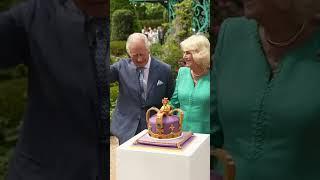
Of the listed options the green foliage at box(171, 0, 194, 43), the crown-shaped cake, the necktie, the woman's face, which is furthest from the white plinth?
the green foliage at box(171, 0, 194, 43)

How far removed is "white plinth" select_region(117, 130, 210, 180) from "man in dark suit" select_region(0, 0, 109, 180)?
0.40ft

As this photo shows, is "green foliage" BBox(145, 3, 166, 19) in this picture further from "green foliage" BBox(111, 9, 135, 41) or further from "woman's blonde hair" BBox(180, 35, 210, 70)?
"woman's blonde hair" BBox(180, 35, 210, 70)

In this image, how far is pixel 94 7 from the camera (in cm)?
210

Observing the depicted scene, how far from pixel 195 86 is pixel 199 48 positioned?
7.1 inches

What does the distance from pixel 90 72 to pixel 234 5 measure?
0.71 meters

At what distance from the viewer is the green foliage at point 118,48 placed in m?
2.17

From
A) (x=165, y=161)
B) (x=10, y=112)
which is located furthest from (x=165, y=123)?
(x=10, y=112)

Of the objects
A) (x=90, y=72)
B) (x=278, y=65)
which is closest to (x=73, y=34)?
(x=90, y=72)

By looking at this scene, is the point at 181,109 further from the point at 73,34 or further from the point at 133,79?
the point at 73,34

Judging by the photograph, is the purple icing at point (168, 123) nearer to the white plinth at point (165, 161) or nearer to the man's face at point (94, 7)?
the white plinth at point (165, 161)

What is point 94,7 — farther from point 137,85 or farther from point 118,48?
point 137,85

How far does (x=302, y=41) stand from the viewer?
1928 millimetres

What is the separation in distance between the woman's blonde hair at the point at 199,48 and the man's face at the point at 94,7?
15.5 inches

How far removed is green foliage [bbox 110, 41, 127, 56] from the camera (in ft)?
7.11
